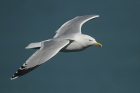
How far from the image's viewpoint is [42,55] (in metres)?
9.68

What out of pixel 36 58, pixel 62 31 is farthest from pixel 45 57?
pixel 62 31

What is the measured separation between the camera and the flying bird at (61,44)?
30.0 feet

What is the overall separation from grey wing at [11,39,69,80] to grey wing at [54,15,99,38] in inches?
52.1

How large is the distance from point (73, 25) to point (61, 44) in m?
2.24

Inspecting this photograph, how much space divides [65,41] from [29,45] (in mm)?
966

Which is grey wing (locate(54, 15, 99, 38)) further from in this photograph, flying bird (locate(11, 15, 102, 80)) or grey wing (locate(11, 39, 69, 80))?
grey wing (locate(11, 39, 69, 80))

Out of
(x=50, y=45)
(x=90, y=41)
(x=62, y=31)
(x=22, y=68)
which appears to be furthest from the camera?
(x=62, y=31)

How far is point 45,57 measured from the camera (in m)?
9.53

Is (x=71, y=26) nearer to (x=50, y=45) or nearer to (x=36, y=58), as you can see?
(x=50, y=45)

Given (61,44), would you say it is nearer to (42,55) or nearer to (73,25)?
(42,55)

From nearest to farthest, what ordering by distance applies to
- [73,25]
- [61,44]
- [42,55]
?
[42,55], [61,44], [73,25]

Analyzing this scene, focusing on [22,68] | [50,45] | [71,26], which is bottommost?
[22,68]

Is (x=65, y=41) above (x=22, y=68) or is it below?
above

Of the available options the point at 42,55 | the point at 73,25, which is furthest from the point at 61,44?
the point at 73,25
